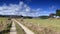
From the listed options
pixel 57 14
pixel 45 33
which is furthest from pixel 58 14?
pixel 45 33

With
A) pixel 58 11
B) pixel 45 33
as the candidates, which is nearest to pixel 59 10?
pixel 58 11

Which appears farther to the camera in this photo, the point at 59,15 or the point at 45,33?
the point at 59,15

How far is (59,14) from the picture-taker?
127m

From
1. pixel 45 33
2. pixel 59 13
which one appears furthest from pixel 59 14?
pixel 45 33

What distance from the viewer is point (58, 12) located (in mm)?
125125

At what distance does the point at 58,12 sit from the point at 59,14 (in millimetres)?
2648

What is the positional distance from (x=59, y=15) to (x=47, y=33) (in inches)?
4302

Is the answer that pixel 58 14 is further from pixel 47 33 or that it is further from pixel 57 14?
pixel 47 33

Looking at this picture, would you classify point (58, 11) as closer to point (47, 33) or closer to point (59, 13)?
point (59, 13)

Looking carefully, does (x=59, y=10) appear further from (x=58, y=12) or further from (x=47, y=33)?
(x=47, y=33)

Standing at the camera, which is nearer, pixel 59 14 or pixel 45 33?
pixel 45 33

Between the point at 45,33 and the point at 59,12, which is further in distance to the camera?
the point at 59,12

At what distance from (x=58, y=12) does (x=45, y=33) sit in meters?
108

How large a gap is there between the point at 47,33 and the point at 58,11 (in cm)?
11064
